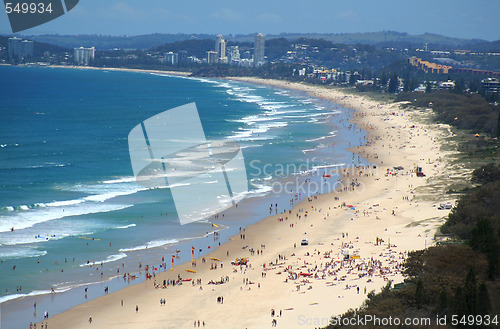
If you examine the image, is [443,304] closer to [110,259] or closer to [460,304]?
[460,304]

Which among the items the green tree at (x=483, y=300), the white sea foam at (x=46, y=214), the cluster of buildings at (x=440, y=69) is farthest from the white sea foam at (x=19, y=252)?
the cluster of buildings at (x=440, y=69)

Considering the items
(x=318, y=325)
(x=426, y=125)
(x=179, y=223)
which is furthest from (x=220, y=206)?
(x=426, y=125)

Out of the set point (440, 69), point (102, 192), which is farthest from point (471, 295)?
point (440, 69)

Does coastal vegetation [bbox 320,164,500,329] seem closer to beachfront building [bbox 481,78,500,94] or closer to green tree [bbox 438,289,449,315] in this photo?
green tree [bbox 438,289,449,315]

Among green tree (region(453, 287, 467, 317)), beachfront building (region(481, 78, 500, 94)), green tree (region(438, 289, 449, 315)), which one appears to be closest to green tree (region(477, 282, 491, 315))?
green tree (region(453, 287, 467, 317))

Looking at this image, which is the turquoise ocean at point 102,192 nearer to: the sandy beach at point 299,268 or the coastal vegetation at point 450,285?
the sandy beach at point 299,268

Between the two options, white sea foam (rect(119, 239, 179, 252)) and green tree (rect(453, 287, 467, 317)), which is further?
white sea foam (rect(119, 239, 179, 252))
